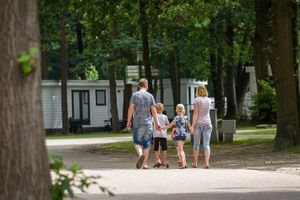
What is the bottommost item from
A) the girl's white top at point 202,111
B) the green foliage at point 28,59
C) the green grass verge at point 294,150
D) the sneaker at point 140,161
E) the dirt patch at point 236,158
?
the dirt patch at point 236,158

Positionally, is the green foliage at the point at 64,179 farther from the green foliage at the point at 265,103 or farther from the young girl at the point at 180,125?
the green foliage at the point at 265,103

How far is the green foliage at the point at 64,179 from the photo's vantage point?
6020 mm

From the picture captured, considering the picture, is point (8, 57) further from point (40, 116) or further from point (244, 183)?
point (244, 183)

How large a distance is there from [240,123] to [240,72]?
11037 millimetres

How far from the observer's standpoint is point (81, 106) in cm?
5109

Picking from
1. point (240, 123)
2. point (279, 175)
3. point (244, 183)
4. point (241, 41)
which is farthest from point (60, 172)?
point (241, 41)

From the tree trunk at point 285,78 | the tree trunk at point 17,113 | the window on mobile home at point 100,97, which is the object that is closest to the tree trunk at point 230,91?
the window on mobile home at point 100,97

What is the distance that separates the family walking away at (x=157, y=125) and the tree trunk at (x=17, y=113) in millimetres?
9655

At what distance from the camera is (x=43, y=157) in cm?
552

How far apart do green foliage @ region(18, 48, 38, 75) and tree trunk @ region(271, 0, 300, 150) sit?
15165 mm

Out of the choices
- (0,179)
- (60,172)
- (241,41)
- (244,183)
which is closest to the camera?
(0,179)

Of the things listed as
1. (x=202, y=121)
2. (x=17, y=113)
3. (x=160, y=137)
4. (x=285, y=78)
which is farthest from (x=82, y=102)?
(x=17, y=113)

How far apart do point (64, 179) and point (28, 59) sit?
3.92ft

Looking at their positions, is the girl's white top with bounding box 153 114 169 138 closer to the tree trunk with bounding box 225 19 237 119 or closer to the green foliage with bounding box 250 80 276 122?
the green foliage with bounding box 250 80 276 122
